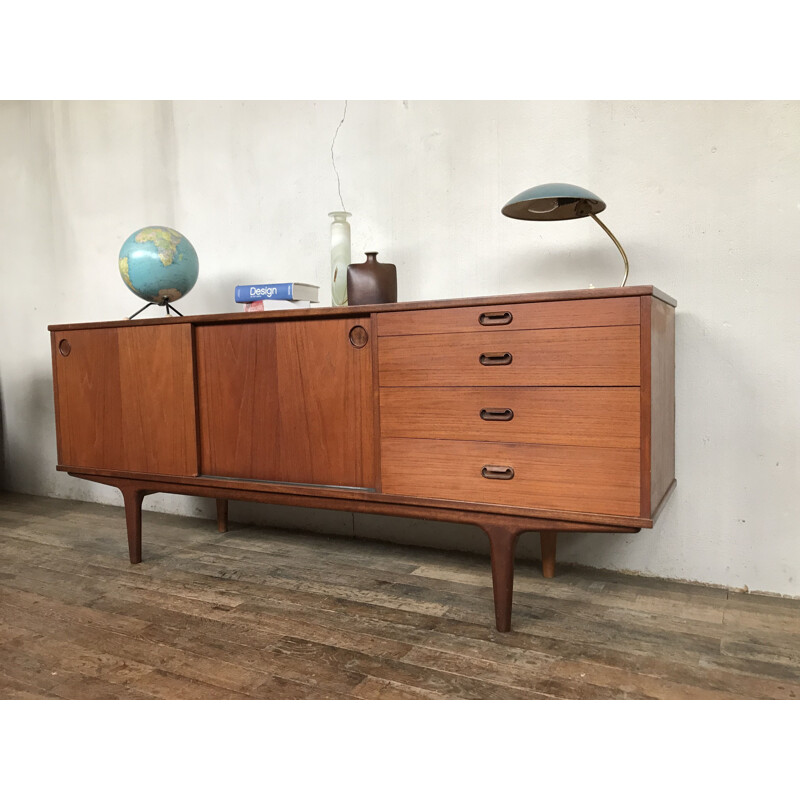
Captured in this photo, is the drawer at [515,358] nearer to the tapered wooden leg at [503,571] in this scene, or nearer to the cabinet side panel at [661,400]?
the cabinet side panel at [661,400]

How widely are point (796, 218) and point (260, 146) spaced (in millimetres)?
1839

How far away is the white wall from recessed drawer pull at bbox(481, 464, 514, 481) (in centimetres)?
64

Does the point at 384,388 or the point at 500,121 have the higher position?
the point at 500,121

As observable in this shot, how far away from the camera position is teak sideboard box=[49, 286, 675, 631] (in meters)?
1.44

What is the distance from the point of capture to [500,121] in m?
2.08

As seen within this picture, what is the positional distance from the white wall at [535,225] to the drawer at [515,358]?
57cm

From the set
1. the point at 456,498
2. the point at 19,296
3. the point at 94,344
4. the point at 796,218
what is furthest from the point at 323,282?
the point at 19,296

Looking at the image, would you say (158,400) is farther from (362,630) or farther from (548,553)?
(548,553)

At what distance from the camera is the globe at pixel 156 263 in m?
2.21

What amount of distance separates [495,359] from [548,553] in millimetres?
707

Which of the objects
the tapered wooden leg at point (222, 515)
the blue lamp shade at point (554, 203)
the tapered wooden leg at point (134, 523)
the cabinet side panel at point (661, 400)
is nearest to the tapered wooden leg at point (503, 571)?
the cabinet side panel at point (661, 400)

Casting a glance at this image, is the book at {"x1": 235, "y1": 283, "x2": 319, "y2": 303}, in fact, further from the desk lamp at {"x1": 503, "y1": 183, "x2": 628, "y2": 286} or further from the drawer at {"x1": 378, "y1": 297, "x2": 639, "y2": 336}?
the desk lamp at {"x1": 503, "y1": 183, "x2": 628, "y2": 286}

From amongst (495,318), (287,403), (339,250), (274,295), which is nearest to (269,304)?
(274,295)
